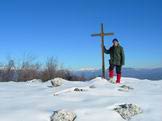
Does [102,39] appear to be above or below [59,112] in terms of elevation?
above

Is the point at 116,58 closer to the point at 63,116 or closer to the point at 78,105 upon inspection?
the point at 78,105

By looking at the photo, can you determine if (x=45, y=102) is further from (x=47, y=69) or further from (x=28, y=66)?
(x=28, y=66)

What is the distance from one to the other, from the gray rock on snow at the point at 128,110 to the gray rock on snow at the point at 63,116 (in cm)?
93

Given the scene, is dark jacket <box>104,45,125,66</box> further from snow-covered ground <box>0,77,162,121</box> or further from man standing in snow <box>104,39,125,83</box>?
snow-covered ground <box>0,77,162,121</box>

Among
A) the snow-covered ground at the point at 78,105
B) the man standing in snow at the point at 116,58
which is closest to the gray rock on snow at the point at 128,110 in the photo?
the snow-covered ground at the point at 78,105

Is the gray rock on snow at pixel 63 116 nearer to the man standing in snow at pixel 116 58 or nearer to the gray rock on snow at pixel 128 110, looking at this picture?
the gray rock on snow at pixel 128 110

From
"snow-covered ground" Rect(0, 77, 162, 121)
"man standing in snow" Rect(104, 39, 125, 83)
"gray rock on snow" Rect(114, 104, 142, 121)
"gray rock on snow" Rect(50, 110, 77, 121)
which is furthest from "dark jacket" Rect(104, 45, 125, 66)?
"gray rock on snow" Rect(50, 110, 77, 121)

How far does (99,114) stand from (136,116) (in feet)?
2.40

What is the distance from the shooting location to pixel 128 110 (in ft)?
25.5

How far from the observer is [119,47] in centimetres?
1484

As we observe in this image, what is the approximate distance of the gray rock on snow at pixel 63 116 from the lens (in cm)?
734

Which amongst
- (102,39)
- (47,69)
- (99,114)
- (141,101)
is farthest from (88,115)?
(47,69)

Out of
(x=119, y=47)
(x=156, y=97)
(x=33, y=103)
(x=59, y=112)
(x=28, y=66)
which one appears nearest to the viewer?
(x=59, y=112)

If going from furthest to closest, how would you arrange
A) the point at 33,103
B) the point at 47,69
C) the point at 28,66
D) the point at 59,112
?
the point at 28,66
the point at 47,69
the point at 33,103
the point at 59,112
